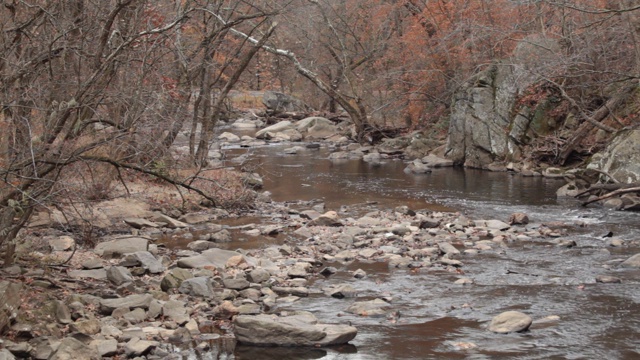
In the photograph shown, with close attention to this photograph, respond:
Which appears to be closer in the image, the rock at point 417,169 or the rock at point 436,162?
the rock at point 417,169

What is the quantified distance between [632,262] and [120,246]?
715cm

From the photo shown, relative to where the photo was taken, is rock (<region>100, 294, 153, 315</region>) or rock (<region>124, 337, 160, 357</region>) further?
rock (<region>100, 294, 153, 315</region>)

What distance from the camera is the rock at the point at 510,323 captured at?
7.23 metres

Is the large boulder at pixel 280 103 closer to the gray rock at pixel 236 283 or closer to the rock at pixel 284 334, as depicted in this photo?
the gray rock at pixel 236 283

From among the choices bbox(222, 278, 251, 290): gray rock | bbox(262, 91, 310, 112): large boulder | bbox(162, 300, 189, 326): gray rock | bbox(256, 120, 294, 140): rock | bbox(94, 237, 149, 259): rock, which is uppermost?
bbox(262, 91, 310, 112): large boulder

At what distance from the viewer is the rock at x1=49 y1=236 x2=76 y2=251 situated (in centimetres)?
988

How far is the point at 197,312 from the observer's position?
7.59m

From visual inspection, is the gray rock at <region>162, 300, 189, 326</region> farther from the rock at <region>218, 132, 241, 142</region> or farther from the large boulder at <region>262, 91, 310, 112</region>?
the large boulder at <region>262, 91, 310, 112</region>

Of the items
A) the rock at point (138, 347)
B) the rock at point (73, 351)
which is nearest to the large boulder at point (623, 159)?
the rock at point (138, 347)

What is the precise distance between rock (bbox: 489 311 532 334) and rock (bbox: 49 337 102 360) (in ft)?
12.7

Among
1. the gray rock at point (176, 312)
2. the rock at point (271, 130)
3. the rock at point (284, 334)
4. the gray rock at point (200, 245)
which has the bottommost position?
the rock at point (284, 334)

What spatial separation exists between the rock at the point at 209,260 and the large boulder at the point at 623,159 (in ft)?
31.4

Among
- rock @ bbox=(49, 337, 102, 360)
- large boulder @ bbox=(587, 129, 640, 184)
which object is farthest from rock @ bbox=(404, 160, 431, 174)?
rock @ bbox=(49, 337, 102, 360)

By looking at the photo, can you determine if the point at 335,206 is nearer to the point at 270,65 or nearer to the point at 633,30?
the point at 633,30
